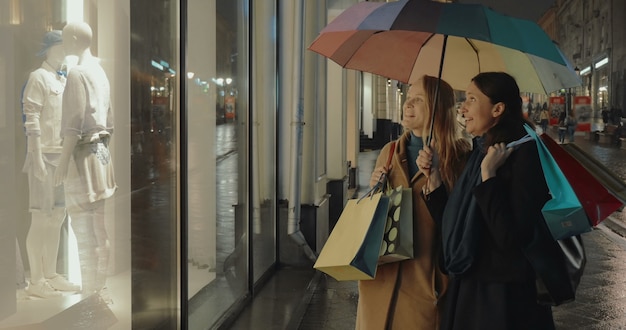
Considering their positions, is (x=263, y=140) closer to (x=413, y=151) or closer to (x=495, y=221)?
(x=413, y=151)

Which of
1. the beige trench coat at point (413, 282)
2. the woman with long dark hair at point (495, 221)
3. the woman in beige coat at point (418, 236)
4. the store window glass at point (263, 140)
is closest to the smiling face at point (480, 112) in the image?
the woman with long dark hair at point (495, 221)

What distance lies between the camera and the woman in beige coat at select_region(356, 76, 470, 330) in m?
3.51

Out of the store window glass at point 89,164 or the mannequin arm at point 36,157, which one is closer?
the store window glass at point 89,164

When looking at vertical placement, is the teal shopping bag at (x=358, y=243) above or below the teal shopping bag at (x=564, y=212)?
below

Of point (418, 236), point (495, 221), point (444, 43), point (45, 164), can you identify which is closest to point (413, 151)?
point (418, 236)

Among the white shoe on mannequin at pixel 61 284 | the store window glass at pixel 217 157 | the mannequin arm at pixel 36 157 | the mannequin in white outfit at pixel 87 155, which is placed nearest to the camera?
the mannequin arm at pixel 36 157

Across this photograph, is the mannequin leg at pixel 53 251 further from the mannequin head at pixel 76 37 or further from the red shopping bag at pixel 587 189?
the red shopping bag at pixel 587 189

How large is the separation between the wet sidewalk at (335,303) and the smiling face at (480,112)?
3.26 metres

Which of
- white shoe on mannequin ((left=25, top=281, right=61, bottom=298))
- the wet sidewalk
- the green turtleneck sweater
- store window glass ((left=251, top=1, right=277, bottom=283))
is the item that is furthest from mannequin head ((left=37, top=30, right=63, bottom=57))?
store window glass ((left=251, top=1, right=277, bottom=283))

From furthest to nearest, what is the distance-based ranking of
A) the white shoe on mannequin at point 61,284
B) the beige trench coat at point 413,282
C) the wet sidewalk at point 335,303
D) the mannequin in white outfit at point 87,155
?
the wet sidewalk at point 335,303, the beige trench coat at point 413,282, the mannequin in white outfit at point 87,155, the white shoe on mannequin at point 61,284

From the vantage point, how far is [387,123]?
36.7m

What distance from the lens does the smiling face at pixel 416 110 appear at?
3.57m

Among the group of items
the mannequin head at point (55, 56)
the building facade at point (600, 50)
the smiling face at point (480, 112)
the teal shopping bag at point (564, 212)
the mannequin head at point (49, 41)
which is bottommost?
the teal shopping bag at point (564, 212)

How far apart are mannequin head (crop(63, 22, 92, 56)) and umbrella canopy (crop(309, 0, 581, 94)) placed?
3.58 feet
